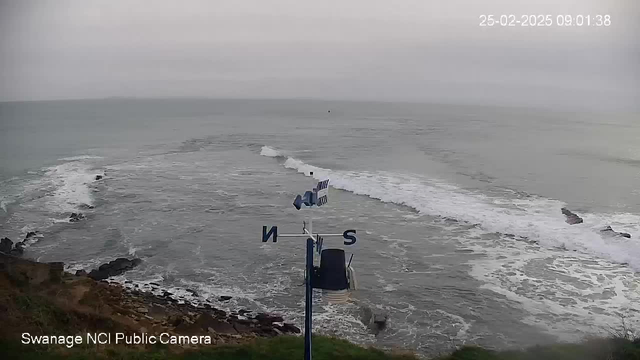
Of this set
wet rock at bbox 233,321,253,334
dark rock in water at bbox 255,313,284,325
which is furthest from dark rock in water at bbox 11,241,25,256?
dark rock in water at bbox 255,313,284,325

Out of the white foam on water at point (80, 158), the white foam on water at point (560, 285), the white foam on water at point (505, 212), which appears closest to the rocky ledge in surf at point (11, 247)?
the white foam on water at point (560, 285)

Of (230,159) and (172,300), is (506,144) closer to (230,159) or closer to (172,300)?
(230,159)

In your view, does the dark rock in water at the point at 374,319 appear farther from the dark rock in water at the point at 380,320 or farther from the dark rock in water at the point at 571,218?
the dark rock in water at the point at 571,218

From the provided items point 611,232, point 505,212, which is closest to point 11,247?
point 505,212

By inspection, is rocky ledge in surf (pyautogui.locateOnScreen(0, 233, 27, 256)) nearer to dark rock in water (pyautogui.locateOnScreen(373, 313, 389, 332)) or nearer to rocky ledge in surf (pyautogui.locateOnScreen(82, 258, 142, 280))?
rocky ledge in surf (pyautogui.locateOnScreen(82, 258, 142, 280))

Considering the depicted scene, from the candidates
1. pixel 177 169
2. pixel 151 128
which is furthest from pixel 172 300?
pixel 151 128

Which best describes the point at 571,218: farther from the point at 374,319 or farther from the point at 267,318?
the point at 267,318

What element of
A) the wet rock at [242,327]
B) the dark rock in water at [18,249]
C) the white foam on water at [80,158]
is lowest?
the wet rock at [242,327]
